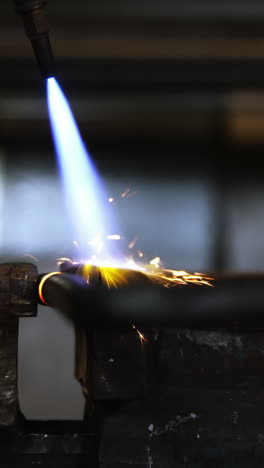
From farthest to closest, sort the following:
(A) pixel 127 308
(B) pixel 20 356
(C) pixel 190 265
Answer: (C) pixel 190 265 < (B) pixel 20 356 < (A) pixel 127 308

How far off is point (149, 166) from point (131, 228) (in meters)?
0.49

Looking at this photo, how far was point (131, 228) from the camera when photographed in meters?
4.03

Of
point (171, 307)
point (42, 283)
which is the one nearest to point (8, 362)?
point (42, 283)

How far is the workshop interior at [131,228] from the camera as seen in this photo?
1031 mm

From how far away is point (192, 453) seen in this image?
40.6 inches

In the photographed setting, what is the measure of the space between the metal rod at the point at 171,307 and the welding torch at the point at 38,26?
2.48 feet

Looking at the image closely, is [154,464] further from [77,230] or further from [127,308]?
[77,230]

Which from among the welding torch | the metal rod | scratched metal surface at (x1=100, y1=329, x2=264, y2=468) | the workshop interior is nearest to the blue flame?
the workshop interior

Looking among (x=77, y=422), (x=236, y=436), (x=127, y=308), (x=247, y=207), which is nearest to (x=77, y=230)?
(x=247, y=207)

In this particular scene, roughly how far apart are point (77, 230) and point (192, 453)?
3.26m

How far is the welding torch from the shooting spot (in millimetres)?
1180

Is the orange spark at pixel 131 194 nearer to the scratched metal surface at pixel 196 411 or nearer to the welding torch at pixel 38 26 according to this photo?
the welding torch at pixel 38 26

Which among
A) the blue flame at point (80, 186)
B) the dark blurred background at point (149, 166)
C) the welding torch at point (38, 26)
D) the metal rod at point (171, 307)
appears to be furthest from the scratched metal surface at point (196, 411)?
the blue flame at point (80, 186)

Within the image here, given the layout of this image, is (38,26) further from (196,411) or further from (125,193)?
(125,193)
